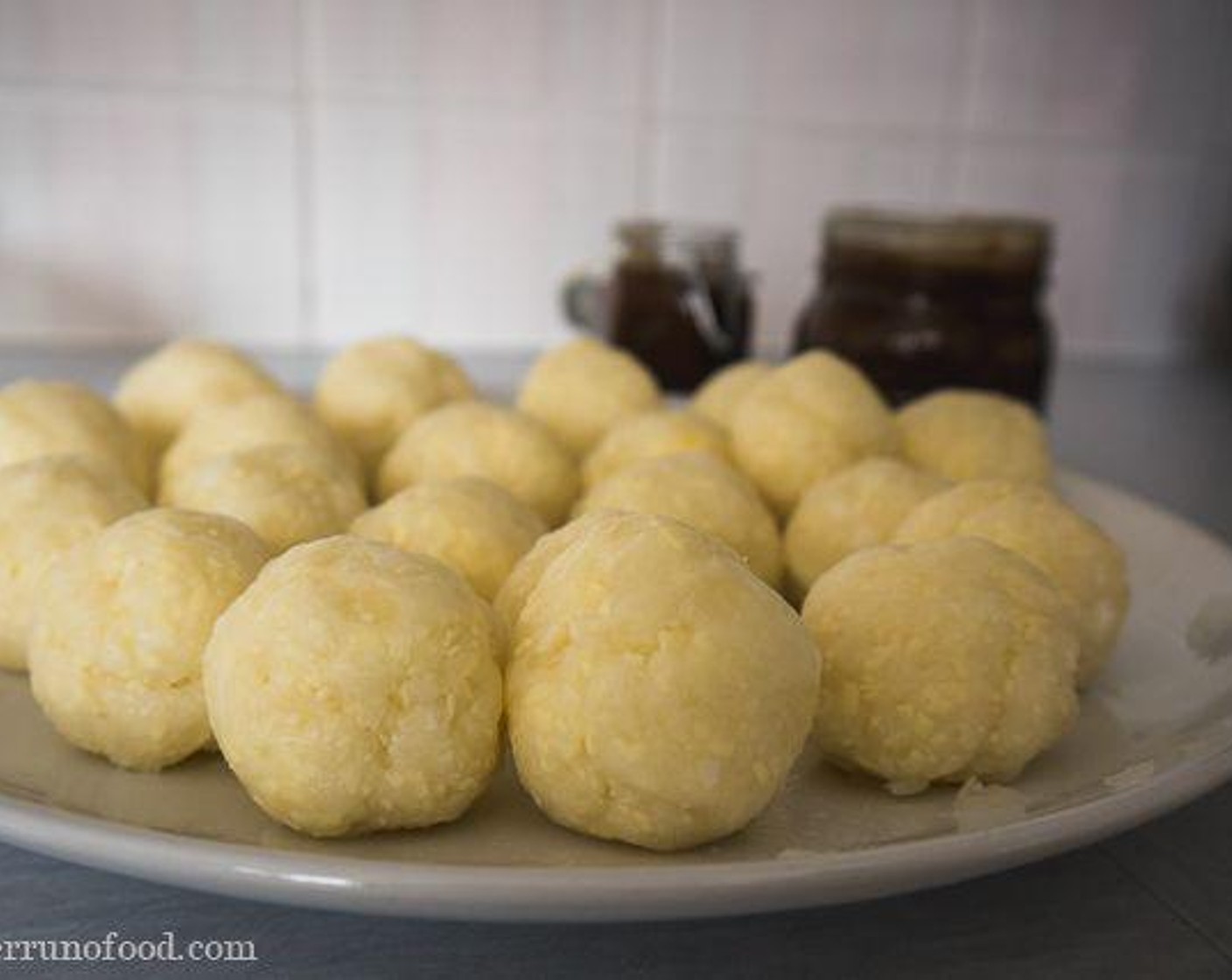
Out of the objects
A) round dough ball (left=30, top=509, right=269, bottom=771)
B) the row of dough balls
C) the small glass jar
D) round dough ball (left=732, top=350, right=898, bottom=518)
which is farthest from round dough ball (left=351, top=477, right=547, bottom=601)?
the small glass jar

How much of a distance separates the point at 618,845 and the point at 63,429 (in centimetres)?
51

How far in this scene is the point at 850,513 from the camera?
737mm

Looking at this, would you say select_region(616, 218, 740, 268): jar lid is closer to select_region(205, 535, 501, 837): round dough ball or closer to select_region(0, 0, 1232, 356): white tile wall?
select_region(0, 0, 1232, 356): white tile wall

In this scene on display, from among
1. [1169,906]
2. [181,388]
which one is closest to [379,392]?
[181,388]

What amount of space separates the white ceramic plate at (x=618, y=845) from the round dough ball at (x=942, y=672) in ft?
0.06

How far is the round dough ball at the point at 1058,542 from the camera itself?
647mm

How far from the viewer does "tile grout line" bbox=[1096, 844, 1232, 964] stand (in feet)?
1.73

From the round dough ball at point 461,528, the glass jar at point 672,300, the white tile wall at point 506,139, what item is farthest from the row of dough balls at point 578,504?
the white tile wall at point 506,139

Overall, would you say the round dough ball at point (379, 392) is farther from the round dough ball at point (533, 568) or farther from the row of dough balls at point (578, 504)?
the round dough ball at point (533, 568)

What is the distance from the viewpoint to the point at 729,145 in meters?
1.80

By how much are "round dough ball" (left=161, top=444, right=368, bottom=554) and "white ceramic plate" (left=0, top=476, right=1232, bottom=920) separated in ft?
0.46

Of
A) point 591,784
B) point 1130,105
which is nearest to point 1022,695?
point 591,784

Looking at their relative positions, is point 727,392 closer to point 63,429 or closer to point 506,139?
point 63,429

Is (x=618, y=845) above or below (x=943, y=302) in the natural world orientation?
below
